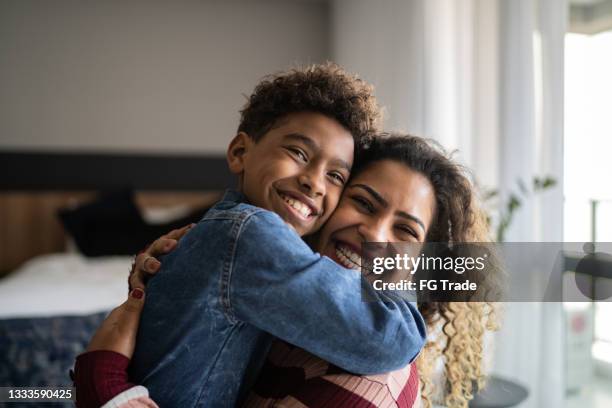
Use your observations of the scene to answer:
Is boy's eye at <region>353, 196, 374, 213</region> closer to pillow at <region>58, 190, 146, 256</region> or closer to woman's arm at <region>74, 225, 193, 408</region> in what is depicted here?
woman's arm at <region>74, 225, 193, 408</region>

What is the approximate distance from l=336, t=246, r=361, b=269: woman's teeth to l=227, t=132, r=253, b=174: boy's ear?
11.1 inches

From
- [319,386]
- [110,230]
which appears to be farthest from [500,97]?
[110,230]

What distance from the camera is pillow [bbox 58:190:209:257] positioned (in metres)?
3.77

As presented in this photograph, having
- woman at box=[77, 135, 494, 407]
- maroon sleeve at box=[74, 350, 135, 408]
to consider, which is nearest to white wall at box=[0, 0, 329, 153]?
woman at box=[77, 135, 494, 407]

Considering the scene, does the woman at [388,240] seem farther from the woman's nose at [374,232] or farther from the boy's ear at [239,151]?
the boy's ear at [239,151]

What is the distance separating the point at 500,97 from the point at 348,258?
76.7 inches

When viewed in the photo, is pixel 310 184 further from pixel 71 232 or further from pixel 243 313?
pixel 71 232

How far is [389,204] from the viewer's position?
1.05 m

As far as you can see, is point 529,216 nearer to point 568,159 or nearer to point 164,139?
point 568,159

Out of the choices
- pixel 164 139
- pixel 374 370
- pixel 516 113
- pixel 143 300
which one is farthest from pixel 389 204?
pixel 164 139

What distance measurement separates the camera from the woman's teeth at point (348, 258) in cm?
103

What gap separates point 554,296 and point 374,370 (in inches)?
68.3

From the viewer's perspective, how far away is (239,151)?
1.17 m

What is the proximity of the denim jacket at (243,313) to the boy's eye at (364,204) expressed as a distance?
240 mm
